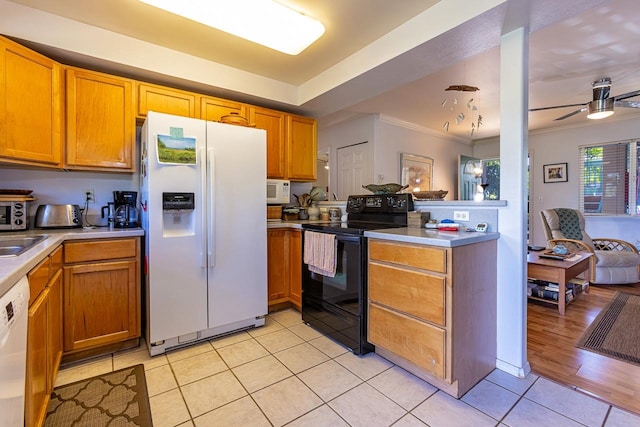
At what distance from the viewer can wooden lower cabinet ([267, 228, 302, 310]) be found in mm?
2883

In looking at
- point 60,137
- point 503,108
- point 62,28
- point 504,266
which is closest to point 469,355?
point 504,266

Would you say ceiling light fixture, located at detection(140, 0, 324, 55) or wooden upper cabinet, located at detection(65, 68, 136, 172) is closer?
ceiling light fixture, located at detection(140, 0, 324, 55)

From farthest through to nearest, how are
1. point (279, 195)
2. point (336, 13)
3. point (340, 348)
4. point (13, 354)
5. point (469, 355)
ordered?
point (279, 195) < point (340, 348) < point (336, 13) < point (469, 355) < point (13, 354)

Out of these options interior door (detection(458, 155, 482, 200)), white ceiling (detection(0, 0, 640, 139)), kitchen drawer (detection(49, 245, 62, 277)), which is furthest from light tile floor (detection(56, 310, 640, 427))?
interior door (detection(458, 155, 482, 200))

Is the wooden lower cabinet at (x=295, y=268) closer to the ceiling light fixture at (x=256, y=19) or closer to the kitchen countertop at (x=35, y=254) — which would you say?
the kitchen countertop at (x=35, y=254)

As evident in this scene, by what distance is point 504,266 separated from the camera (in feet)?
6.32

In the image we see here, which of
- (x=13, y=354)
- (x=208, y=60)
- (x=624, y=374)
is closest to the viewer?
(x=13, y=354)

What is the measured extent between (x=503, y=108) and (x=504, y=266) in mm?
1047

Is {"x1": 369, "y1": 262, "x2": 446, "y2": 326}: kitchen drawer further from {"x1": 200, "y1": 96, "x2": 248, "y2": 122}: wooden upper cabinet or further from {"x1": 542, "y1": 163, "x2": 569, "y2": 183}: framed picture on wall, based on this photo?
{"x1": 542, "y1": 163, "x2": 569, "y2": 183}: framed picture on wall

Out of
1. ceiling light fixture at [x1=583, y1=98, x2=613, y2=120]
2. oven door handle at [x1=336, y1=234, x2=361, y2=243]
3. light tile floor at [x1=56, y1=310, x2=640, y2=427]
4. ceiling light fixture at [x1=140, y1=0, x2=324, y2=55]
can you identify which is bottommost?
light tile floor at [x1=56, y1=310, x2=640, y2=427]

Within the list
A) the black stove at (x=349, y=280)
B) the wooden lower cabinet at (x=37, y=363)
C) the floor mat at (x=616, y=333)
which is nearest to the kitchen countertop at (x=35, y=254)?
the wooden lower cabinet at (x=37, y=363)

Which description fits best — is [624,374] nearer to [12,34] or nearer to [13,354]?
[13,354]

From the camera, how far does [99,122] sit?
230 centimetres

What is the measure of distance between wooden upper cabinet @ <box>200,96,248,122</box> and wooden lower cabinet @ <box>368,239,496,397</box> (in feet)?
6.49
